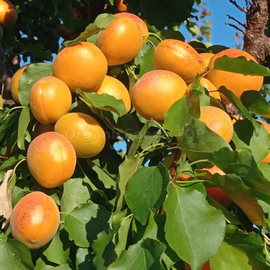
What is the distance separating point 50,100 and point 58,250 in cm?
34

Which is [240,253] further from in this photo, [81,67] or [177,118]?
[81,67]

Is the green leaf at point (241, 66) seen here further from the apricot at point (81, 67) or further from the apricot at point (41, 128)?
the apricot at point (41, 128)

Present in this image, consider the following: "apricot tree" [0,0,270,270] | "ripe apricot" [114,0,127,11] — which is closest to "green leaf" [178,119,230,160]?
"apricot tree" [0,0,270,270]

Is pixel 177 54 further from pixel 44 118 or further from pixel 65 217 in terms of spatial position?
pixel 65 217

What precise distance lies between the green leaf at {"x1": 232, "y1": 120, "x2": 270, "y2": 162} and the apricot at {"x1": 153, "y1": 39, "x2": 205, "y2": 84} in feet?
0.55

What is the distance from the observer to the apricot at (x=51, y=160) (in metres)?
0.96

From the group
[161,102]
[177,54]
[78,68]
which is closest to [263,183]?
[161,102]

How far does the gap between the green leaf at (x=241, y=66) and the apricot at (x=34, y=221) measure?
487 millimetres

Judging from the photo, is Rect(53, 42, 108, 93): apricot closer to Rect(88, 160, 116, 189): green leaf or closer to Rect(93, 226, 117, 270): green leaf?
Rect(88, 160, 116, 189): green leaf

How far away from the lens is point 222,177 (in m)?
0.83

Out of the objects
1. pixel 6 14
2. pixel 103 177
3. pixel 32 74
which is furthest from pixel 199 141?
pixel 6 14

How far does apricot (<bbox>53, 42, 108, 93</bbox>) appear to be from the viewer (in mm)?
1058

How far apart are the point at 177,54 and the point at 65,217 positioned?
46cm

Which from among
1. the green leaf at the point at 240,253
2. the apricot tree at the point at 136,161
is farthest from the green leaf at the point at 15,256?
the green leaf at the point at 240,253
